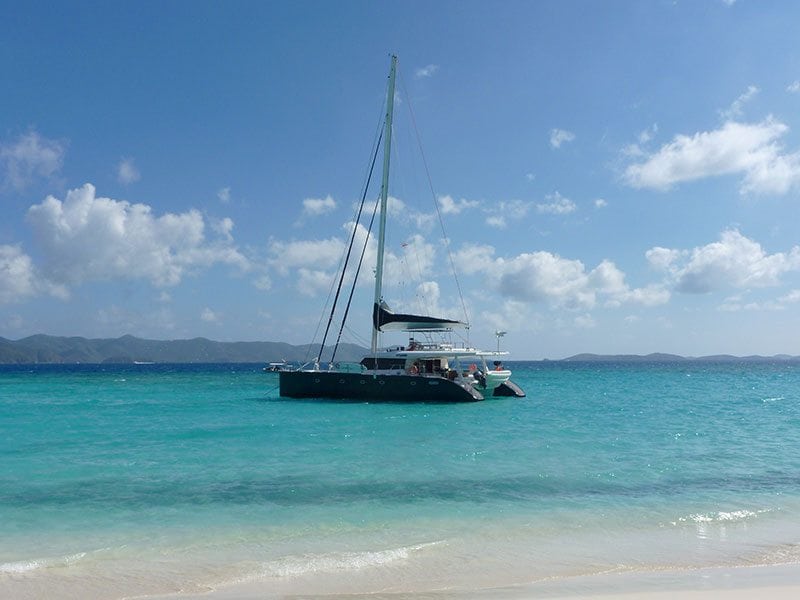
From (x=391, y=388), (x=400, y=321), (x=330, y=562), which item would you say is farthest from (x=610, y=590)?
→ (x=400, y=321)

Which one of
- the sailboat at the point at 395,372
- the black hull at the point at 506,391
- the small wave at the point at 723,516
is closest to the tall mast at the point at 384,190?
the sailboat at the point at 395,372

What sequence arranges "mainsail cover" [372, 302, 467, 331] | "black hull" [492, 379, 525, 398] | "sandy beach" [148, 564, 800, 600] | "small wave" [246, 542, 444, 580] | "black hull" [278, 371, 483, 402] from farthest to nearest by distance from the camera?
1. "black hull" [492, 379, 525, 398]
2. "mainsail cover" [372, 302, 467, 331]
3. "black hull" [278, 371, 483, 402]
4. "small wave" [246, 542, 444, 580]
5. "sandy beach" [148, 564, 800, 600]

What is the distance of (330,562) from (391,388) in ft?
92.6

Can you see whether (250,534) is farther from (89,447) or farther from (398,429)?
(398,429)

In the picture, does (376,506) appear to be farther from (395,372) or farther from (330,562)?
Answer: (395,372)

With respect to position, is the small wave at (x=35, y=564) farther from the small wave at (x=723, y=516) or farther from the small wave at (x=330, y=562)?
the small wave at (x=723, y=516)

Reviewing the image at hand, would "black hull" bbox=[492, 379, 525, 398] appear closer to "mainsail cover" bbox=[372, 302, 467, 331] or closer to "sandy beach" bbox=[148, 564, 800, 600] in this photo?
"mainsail cover" bbox=[372, 302, 467, 331]

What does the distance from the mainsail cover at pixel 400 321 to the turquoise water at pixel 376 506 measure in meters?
15.2

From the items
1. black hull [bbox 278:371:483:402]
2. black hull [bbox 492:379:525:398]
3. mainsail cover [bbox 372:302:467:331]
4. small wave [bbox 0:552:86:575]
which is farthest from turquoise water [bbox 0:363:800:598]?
black hull [bbox 492:379:525:398]

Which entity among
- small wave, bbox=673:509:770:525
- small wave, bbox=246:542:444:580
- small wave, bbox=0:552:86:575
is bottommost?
small wave, bbox=673:509:770:525

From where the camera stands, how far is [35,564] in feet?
30.5

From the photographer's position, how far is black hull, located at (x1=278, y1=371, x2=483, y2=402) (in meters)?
37.4

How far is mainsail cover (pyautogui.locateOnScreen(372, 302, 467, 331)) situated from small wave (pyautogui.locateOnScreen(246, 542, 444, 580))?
100 feet

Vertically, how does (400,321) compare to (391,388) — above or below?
above
